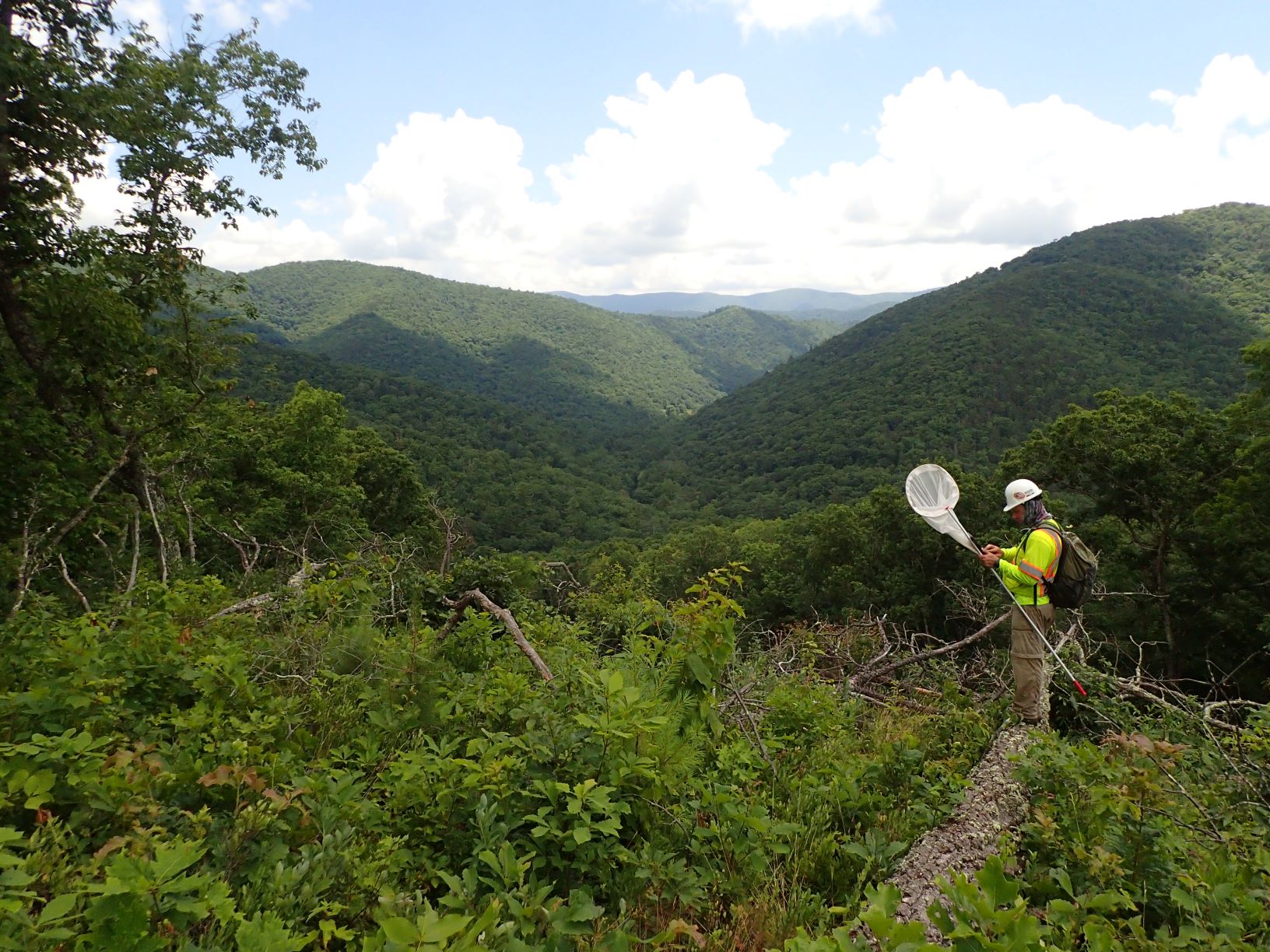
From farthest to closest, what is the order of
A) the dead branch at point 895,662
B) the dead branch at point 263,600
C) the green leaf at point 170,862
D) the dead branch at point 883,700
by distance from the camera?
the dead branch at point 895,662 < the dead branch at point 883,700 < the dead branch at point 263,600 < the green leaf at point 170,862

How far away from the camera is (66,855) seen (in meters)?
1.89

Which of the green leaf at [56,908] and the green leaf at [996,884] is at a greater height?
the green leaf at [56,908]

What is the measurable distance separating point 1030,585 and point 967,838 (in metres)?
2.38

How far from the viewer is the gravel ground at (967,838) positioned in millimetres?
2754

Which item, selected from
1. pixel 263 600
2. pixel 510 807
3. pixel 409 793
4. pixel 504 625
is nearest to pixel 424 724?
pixel 409 793

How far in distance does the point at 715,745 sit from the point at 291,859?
7.30ft

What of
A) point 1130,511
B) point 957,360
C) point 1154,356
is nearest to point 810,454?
point 957,360

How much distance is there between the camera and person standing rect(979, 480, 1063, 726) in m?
4.68

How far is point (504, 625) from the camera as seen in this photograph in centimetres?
468

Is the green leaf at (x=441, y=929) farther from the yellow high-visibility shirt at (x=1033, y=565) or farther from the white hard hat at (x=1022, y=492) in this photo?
the white hard hat at (x=1022, y=492)

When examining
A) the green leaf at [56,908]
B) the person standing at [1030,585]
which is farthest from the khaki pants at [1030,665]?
the green leaf at [56,908]

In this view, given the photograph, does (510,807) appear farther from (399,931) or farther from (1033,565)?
(1033,565)

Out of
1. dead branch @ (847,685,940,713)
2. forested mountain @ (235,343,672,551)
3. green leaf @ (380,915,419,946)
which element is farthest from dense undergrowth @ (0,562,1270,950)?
forested mountain @ (235,343,672,551)

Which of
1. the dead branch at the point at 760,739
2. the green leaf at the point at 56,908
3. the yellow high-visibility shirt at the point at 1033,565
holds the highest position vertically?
the green leaf at the point at 56,908
